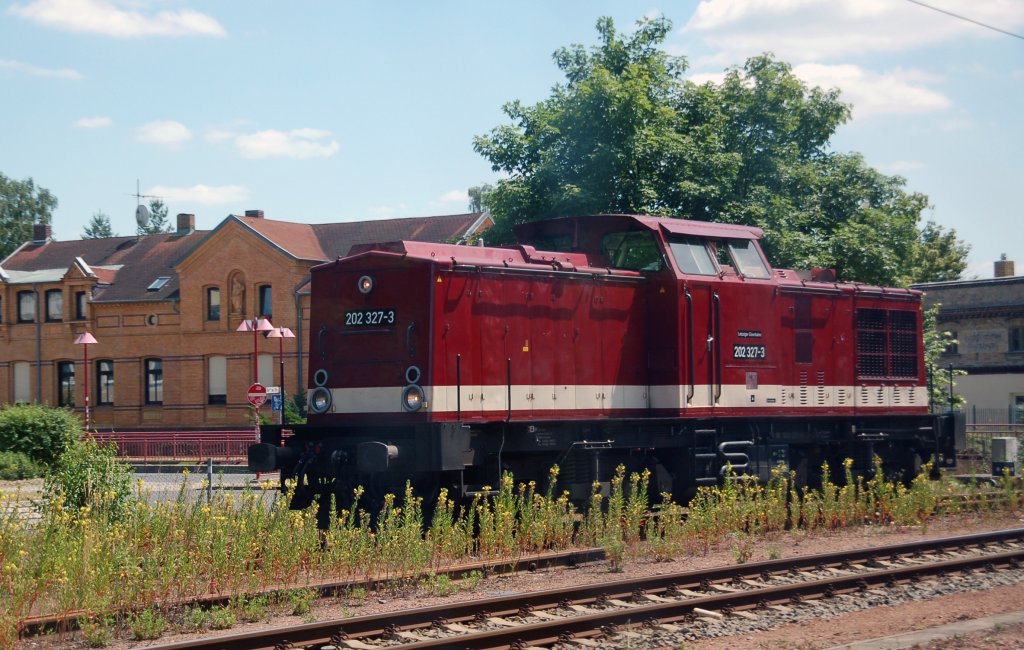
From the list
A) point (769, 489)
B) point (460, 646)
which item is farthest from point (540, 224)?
point (460, 646)

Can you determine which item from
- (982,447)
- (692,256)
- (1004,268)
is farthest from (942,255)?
(692,256)

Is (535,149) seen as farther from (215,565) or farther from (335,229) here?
(335,229)

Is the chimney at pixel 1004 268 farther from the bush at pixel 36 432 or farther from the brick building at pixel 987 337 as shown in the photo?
the bush at pixel 36 432

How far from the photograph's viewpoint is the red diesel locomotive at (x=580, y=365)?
13.0m

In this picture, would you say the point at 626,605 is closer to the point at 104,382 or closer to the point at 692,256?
the point at 692,256

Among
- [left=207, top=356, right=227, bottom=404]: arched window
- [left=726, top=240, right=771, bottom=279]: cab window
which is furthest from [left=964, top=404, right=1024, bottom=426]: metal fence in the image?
[left=726, top=240, right=771, bottom=279]: cab window

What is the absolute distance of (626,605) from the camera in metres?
10.1

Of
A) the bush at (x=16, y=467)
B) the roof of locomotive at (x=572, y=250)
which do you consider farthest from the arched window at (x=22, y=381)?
the roof of locomotive at (x=572, y=250)

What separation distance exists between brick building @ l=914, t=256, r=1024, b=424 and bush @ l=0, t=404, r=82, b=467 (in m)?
35.4

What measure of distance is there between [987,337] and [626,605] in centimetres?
4343

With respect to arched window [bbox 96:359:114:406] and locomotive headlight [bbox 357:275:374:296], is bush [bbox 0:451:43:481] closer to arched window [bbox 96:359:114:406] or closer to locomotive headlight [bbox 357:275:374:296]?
locomotive headlight [bbox 357:275:374:296]

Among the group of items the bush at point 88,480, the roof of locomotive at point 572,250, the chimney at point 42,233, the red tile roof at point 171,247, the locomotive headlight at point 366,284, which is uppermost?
the chimney at point 42,233

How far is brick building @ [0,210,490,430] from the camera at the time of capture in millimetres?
44719

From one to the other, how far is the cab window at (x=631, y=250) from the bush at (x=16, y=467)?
64.3ft
